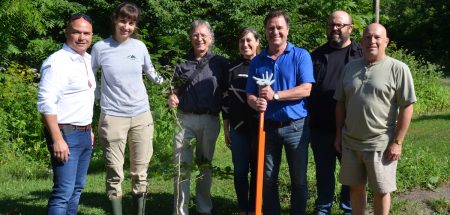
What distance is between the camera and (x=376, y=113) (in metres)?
4.23

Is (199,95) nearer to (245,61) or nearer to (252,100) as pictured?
(245,61)

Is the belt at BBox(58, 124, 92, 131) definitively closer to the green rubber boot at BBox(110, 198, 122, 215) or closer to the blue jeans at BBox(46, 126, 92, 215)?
the blue jeans at BBox(46, 126, 92, 215)

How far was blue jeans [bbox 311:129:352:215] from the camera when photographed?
4.98 metres

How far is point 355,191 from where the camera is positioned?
4578 mm

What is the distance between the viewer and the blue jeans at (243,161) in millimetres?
5129

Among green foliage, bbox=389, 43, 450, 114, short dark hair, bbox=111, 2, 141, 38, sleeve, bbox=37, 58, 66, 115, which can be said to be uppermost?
green foliage, bbox=389, 43, 450, 114

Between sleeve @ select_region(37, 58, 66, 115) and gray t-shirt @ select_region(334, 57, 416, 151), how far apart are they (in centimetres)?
214

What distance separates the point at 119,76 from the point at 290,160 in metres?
1.58

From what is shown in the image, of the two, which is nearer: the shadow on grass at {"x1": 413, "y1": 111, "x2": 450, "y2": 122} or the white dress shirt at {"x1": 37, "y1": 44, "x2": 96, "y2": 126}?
the white dress shirt at {"x1": 37, "y1": 44, "x2": 96, "y2": 126}

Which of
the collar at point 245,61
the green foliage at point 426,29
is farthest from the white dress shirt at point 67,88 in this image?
the green foliage at point 426,29

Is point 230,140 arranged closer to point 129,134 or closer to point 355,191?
point 129,134

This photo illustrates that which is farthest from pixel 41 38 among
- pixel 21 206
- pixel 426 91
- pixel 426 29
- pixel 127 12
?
pixel 426 29

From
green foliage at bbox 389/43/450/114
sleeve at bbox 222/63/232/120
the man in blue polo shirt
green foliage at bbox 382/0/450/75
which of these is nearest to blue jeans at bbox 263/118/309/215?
the man in blue polo shirt

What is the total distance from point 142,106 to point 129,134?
270 millimetres
